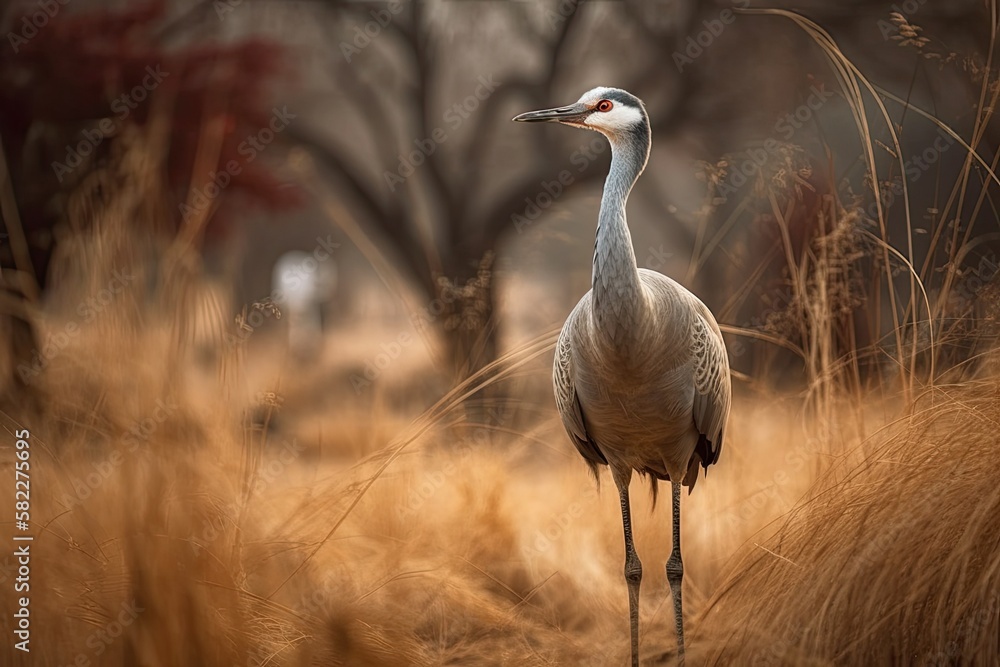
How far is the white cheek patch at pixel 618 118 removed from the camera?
7.34 ft

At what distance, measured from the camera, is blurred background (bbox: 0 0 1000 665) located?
222cm

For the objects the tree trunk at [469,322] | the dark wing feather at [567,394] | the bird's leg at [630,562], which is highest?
the dark wing feather at [567,394]

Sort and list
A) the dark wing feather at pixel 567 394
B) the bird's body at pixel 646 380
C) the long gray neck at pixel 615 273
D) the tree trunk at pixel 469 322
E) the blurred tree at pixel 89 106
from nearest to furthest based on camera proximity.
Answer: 1. the long gray neck at pixel 615 273
2. the bird's body at pixel 646 380
3. the dark wing feather at pixel 567 394
4. the blurred tree at pixel 89 106
5. the tree trunk at pixel 469 322

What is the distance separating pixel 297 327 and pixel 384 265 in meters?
0.41

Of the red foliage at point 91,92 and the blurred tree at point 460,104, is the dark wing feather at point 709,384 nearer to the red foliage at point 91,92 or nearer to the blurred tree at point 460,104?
the blurred tree at point 460,104

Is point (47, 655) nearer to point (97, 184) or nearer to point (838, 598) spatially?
point (97, 184)

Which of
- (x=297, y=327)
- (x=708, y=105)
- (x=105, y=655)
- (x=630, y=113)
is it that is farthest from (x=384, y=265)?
(x=105, y=655)

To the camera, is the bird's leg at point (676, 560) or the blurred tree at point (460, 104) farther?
the blurred tree at point (460, 104)

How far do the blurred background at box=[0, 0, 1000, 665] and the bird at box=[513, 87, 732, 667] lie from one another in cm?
30

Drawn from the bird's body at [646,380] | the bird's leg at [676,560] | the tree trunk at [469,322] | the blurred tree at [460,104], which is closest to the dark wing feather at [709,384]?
the bird's body at [646,380]

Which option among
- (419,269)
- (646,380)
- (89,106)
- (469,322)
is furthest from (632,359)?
(89,106)

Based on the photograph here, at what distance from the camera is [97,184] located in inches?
113

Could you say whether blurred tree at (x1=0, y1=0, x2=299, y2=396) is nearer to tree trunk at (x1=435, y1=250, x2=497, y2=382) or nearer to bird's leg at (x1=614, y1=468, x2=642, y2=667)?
tree trunk at (x1=435, y1=250, x2=497, y2=382)

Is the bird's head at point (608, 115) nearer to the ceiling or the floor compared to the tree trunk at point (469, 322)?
nearer to the ceiling
